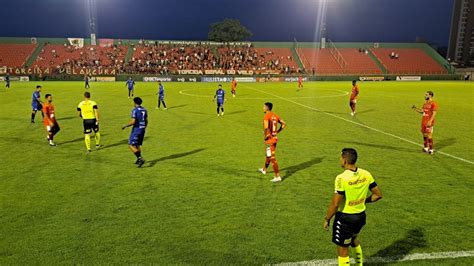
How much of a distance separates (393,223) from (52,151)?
1226 centimetres

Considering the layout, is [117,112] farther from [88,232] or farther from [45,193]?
[88,232]

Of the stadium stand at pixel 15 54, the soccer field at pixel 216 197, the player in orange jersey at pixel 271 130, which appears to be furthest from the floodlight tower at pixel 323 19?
the player in orange jersey at pixel 271 130

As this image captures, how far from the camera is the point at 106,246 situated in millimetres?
6527

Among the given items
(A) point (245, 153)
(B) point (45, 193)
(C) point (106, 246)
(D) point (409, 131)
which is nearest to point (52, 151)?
(B) point (45, 193)

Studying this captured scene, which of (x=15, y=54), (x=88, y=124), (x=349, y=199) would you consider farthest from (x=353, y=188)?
(x=15, y=54)

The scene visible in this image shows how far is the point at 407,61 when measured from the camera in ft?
263

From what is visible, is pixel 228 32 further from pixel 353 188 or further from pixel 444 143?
pixel 353 188

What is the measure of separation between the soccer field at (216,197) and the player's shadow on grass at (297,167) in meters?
0.07

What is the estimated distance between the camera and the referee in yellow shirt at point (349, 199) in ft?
15.8

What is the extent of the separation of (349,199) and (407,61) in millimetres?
85726

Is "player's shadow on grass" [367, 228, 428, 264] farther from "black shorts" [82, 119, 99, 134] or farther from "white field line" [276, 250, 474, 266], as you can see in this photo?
"black shorts" [82, 119, 99, 134]

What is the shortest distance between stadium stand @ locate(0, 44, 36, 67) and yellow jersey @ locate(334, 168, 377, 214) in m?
75.1

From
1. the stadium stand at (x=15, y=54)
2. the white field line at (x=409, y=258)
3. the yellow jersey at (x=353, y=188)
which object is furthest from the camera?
the stadium stand at (x=15, y=54)

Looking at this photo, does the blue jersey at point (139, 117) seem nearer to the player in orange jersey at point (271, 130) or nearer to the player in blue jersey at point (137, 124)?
the player in blue jersey at point (137, 124)
